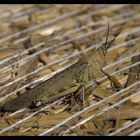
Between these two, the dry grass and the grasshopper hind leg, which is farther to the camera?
the grasshopper hind leg

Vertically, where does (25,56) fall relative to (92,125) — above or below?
above

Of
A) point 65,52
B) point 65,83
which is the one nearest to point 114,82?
point 65,83

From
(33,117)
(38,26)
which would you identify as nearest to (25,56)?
(38,26)

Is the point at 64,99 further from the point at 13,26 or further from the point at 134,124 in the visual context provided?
the point at 13,26

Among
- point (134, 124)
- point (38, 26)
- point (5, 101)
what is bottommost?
point (134, 124)

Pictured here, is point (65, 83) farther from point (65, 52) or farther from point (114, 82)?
point (65, 52)

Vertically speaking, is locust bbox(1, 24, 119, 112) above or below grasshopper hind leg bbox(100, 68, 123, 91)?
above

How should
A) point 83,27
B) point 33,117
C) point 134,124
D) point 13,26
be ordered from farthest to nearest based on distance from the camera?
point 13,26
point 83,27
point 33,117
point 134,124

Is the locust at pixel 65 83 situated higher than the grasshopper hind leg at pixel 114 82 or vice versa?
the locust at pixel 65 83
